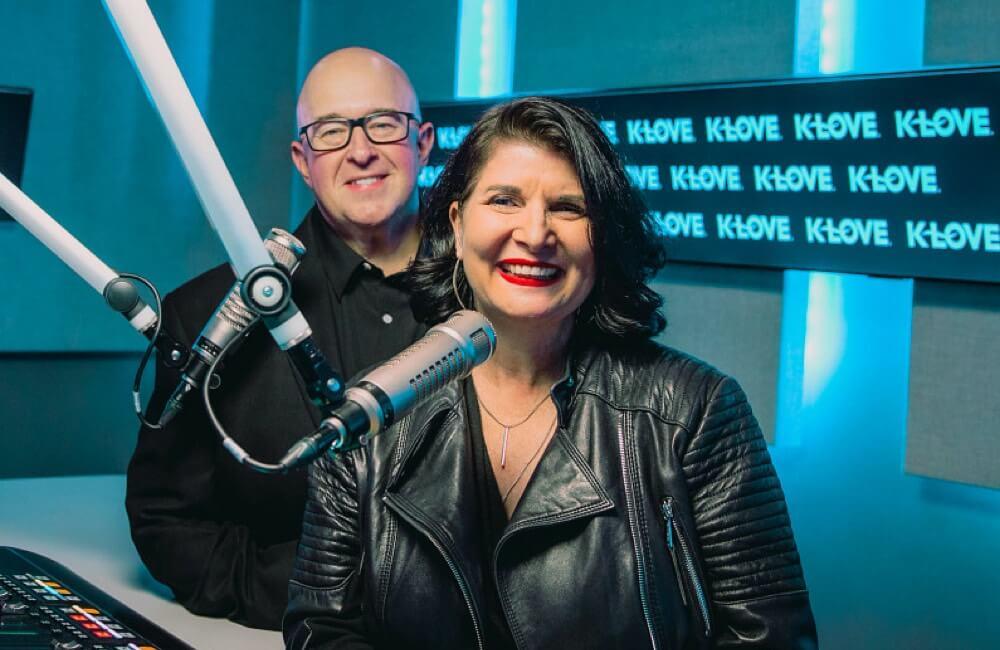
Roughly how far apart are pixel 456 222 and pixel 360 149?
1.72 feet

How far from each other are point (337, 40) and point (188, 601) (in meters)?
2.95

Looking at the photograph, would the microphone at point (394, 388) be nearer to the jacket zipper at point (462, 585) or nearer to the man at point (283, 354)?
the jacket zipper at point (462, 585)

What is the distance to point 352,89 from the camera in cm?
230

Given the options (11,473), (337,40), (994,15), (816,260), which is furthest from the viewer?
(337,40)

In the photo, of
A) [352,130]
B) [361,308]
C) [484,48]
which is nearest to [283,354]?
[361,308]

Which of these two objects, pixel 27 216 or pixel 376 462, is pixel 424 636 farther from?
pixel 27 216

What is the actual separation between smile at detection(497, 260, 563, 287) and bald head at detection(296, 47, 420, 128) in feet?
2.71

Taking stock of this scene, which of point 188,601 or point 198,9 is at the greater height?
point 198,9

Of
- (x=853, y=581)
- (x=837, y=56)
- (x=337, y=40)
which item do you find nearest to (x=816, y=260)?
(x=837, y=56)

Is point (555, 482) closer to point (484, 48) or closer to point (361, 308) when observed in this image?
point (361, 308)

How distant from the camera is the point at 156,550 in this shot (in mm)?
1982

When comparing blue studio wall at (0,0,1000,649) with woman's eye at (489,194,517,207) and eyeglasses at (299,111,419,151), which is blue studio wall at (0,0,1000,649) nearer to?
eyeglasses at (299,111,419,151)

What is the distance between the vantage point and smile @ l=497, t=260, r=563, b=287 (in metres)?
1.60

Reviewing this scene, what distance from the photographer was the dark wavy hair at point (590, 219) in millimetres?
1632
